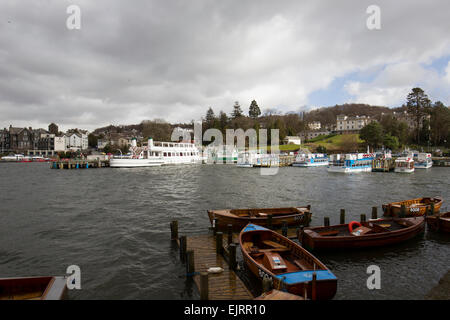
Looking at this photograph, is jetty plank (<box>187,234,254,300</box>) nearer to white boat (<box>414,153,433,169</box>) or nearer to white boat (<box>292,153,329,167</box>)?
white boat (<box>292,153,329,167</box>)

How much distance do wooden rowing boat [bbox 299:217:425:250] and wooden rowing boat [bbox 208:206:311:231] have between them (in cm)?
282

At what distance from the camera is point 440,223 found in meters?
17.5

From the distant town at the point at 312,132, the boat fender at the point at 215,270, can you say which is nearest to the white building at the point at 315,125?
the distant town at the point at 312,132

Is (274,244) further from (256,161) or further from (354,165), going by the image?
(256,161)

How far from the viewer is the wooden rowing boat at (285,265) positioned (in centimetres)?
887

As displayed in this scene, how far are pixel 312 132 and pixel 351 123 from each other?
20.9 m

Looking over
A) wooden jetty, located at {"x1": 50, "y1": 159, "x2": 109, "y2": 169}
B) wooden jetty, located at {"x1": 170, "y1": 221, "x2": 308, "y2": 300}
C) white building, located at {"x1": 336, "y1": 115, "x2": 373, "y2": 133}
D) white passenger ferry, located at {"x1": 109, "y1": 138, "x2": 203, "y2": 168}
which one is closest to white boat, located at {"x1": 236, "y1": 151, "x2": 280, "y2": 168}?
white passenger ferry, located at {"x1": 109, "y1": 138, "x2": 203, "y2": 168}

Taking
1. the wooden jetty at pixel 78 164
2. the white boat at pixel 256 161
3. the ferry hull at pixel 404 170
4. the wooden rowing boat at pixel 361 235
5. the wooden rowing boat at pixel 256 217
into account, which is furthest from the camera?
the white boat at pixel 256 161

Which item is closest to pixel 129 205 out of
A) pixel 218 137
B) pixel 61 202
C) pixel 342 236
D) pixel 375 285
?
pixel 61 202

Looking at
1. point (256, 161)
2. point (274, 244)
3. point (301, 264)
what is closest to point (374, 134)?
point (256, 161)

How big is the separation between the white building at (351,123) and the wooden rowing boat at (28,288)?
14989 cm

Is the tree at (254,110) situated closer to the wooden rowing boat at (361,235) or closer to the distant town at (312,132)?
the distant town at (312,132)

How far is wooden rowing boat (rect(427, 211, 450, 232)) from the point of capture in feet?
56.2
